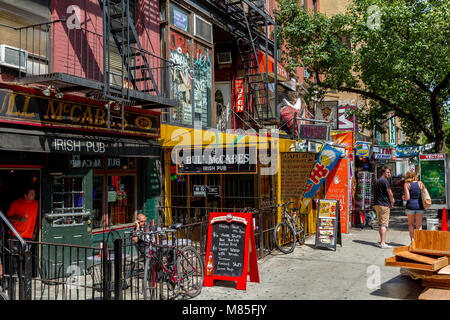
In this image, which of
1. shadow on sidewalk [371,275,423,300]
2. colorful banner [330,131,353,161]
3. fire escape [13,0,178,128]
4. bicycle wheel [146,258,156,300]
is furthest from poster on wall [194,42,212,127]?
shadow on sidewalk [371,275,423,300]

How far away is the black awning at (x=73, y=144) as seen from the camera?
731 centimetres

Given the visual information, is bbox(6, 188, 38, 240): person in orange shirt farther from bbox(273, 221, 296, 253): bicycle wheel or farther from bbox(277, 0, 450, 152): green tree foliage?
bbox(277, 0, 450, 152): green tree foliage

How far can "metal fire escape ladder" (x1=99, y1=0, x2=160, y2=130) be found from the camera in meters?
8.55

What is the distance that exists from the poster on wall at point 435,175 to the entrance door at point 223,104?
7.20 metres

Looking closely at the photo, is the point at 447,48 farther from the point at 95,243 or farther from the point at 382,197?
the point at 95,243

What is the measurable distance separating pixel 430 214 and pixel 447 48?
582 cm

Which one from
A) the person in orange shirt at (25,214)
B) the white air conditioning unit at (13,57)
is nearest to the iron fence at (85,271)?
the person in orange shirt at (25,214)

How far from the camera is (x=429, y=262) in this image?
6.39 meters

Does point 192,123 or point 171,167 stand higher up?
point 192,123

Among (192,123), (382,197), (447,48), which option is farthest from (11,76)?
(447,48)

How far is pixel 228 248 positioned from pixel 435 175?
31.1 ft

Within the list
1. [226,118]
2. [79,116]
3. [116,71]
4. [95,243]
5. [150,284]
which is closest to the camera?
[150,284]

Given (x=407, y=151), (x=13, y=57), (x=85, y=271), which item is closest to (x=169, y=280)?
(x=85, y=271)

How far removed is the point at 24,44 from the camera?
8.11 metres
